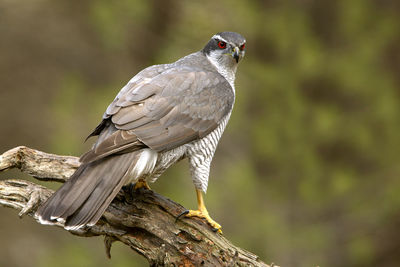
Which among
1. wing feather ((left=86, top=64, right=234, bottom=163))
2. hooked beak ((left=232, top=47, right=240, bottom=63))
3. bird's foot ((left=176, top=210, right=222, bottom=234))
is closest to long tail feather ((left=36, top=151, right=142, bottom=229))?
wing feather ((left=86, top=64, right=234, bottom=163))

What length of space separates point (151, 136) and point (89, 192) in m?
0.65

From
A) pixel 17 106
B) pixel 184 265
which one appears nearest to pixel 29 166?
pixel 184 265

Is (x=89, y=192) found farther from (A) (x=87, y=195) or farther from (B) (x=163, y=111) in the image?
(B) (x=163, y=111)

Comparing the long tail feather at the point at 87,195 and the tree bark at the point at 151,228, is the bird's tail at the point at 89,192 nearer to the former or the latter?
the long tail feather at the point at 87,195

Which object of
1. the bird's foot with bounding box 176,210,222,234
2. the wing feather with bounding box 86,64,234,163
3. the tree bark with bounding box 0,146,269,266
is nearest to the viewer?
the wing feather with bounding box 86,64,234,163

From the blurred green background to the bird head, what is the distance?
2.29 m

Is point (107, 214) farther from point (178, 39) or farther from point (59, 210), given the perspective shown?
point (178, 39)

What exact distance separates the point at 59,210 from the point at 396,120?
512cm

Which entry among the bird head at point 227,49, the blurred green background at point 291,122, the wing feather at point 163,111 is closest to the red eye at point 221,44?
the bird head at point 227,49

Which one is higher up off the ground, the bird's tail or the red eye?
the red eye

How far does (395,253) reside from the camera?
26.8 ft

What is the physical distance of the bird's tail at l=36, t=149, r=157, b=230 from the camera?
3.79 metres

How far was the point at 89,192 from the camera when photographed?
12.7 ft

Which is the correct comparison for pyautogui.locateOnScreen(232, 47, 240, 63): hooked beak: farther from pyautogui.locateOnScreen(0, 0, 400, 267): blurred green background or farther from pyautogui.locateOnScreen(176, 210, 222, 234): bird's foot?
pyautogui.locateOnScreen(0, 0, 400, 267): blurred green background
